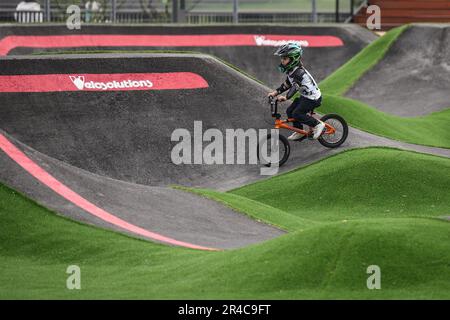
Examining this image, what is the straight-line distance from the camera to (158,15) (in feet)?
144

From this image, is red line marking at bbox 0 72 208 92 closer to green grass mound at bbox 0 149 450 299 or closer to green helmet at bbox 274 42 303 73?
green helmet at bbox 274 42 303 73

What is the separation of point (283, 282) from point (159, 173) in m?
10.6

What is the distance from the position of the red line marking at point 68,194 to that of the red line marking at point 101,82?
4857mm

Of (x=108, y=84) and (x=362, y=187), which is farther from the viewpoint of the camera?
(x=108, y=84)

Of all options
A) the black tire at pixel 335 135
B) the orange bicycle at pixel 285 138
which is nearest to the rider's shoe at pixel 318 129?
the orange bicycle at pixel 285 138

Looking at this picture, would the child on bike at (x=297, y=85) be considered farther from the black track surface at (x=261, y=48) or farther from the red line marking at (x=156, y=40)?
the black track surface at (x=261, y=48)

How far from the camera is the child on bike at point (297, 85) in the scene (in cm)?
2262

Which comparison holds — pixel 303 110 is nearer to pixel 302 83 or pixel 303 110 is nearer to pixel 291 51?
pixel 302 83

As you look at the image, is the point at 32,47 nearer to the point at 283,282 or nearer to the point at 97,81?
the point at 97,81

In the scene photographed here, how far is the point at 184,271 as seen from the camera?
553 inches

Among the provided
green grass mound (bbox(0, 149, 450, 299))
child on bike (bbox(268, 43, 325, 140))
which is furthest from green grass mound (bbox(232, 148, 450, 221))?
green grass mound (bbox(0, 149, 450, 299))

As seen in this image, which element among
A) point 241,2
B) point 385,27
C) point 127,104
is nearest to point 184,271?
point 127,104

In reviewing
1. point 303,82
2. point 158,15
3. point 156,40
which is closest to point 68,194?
point 303,82

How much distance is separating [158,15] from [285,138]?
21.7m
